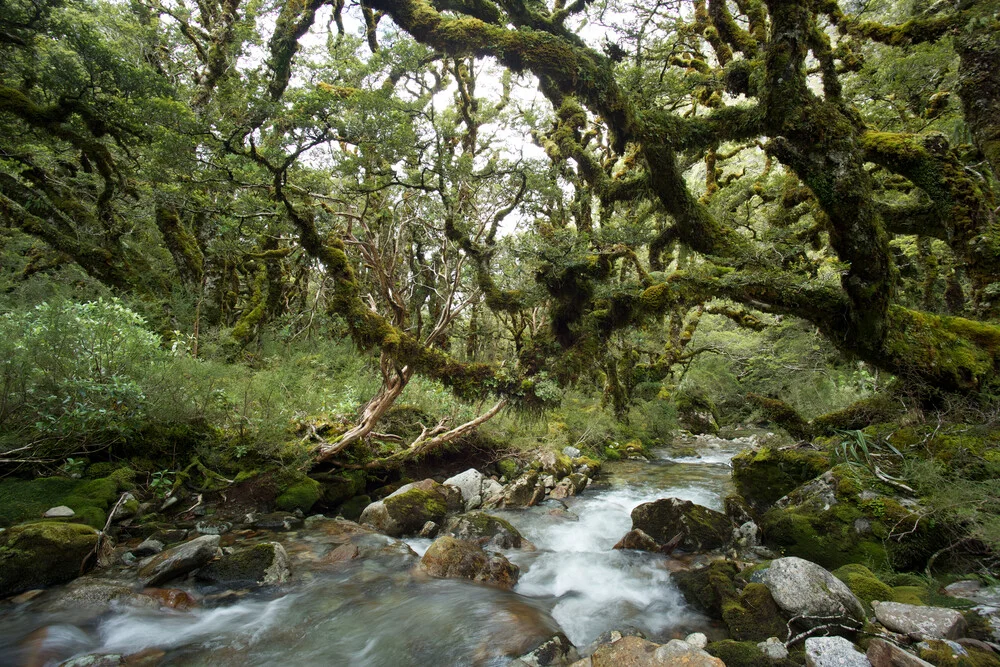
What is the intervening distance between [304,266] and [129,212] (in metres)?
3.95

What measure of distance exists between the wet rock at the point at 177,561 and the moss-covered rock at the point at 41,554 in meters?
0.58

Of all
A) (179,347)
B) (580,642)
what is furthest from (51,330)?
(580,642)

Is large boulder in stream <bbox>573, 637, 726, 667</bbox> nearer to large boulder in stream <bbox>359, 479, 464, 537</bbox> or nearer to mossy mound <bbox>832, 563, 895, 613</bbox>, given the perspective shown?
mossy mound <bbox>832, 563, 895, 613</bbox>

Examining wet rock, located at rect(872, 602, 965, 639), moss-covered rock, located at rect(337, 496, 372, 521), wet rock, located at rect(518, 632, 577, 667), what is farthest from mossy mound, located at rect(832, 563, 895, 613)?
moss-covered rock, located at rect(337, 496, 372, 521)

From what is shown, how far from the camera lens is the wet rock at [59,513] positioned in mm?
4648

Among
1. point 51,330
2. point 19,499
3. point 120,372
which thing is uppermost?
point 51,330

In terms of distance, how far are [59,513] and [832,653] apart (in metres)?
7.41

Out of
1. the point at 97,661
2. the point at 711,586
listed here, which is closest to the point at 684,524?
the point at 711,586

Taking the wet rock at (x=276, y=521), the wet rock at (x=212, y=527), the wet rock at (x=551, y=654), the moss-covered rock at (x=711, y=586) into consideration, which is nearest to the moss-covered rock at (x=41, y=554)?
the wet rock at (x=212, y=527)

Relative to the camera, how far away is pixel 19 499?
470 centimetres

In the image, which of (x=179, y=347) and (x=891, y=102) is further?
(x=891, y=102)

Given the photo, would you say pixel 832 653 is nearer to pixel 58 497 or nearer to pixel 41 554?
pixel 41 554

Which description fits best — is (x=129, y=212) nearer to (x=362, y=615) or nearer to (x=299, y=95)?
(x=299, y=95)

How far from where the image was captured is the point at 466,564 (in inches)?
214
